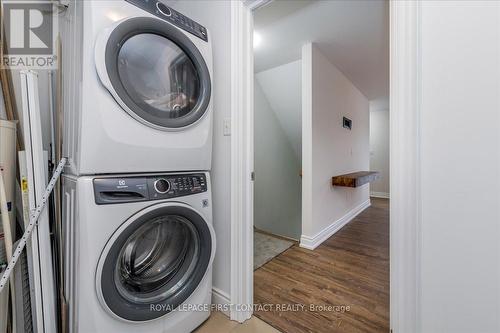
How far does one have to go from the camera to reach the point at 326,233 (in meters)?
2.48

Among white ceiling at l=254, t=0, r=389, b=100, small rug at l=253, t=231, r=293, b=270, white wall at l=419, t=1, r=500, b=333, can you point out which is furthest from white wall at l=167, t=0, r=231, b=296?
white wall at l=419, t=1, r=500, b=333

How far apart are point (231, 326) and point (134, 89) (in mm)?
1349

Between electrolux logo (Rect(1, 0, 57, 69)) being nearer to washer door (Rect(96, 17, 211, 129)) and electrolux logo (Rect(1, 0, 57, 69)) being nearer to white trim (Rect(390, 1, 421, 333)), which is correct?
washer door (Rect(96, 17, 211, 129))

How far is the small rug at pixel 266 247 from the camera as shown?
79.1 inches

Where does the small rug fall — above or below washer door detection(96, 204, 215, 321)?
below

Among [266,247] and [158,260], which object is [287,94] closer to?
[266,247]

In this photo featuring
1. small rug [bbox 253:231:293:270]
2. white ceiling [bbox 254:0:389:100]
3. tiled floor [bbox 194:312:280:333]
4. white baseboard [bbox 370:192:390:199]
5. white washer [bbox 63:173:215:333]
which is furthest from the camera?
white baseboard [bbox 370:192:390:199]

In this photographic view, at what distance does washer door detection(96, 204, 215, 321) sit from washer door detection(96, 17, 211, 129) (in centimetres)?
44

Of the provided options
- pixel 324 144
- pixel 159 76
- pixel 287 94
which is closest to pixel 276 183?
pixel 324 144

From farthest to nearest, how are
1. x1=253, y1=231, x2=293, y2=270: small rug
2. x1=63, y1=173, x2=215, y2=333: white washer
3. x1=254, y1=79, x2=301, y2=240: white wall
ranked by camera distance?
1. x1=254, y1=79, x2=301, y2=240: white wall
2. x1=253, y1=231, x2=293, y2=270: small rug
3. x1=63, y1=173, x2=215, y2=333: white washer

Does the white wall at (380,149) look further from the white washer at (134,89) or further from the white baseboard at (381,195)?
the white washer at (134,89)

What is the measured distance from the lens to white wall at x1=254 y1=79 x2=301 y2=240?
10.3 feet

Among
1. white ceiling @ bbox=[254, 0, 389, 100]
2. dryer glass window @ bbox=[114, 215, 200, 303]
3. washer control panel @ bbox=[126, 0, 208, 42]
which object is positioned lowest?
dryer glass window @ bbox=[114, 215, 200, 303]

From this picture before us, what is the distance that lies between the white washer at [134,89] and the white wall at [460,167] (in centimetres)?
97
